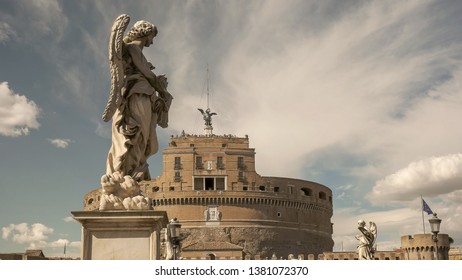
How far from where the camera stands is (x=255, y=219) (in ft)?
247

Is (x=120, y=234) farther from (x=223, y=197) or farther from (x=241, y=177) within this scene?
(x=241, y=177)

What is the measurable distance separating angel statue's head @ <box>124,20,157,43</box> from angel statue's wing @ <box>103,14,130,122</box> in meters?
0.40

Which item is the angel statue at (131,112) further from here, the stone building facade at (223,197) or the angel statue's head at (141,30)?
the stone building facade at (223,197)

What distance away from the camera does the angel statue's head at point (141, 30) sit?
6.29 metres

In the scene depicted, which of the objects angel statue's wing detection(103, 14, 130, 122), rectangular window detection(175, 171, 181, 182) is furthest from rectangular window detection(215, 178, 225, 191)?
angel statue's wing detection(103, 14, 130, 122)

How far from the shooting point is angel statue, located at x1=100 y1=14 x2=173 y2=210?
5734 millimetres

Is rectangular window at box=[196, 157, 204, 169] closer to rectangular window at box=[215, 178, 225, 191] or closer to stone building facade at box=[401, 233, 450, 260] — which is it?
rectangular window at box=[215, 178, 225, 191]

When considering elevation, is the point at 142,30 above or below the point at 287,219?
below

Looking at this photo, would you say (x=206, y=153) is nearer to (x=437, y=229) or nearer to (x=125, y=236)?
(x=437, y=229)

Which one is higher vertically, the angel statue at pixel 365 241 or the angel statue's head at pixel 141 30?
the angel statue's head at pixel 141 30

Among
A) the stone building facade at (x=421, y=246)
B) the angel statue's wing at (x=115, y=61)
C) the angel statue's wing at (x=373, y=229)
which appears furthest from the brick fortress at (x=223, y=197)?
the angel statue's wing at (x=115, y=61)

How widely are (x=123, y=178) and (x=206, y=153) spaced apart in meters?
69.2

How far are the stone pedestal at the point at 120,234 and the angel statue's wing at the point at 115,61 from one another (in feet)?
3.49

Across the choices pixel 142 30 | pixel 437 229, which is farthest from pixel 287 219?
pixel 142 30
